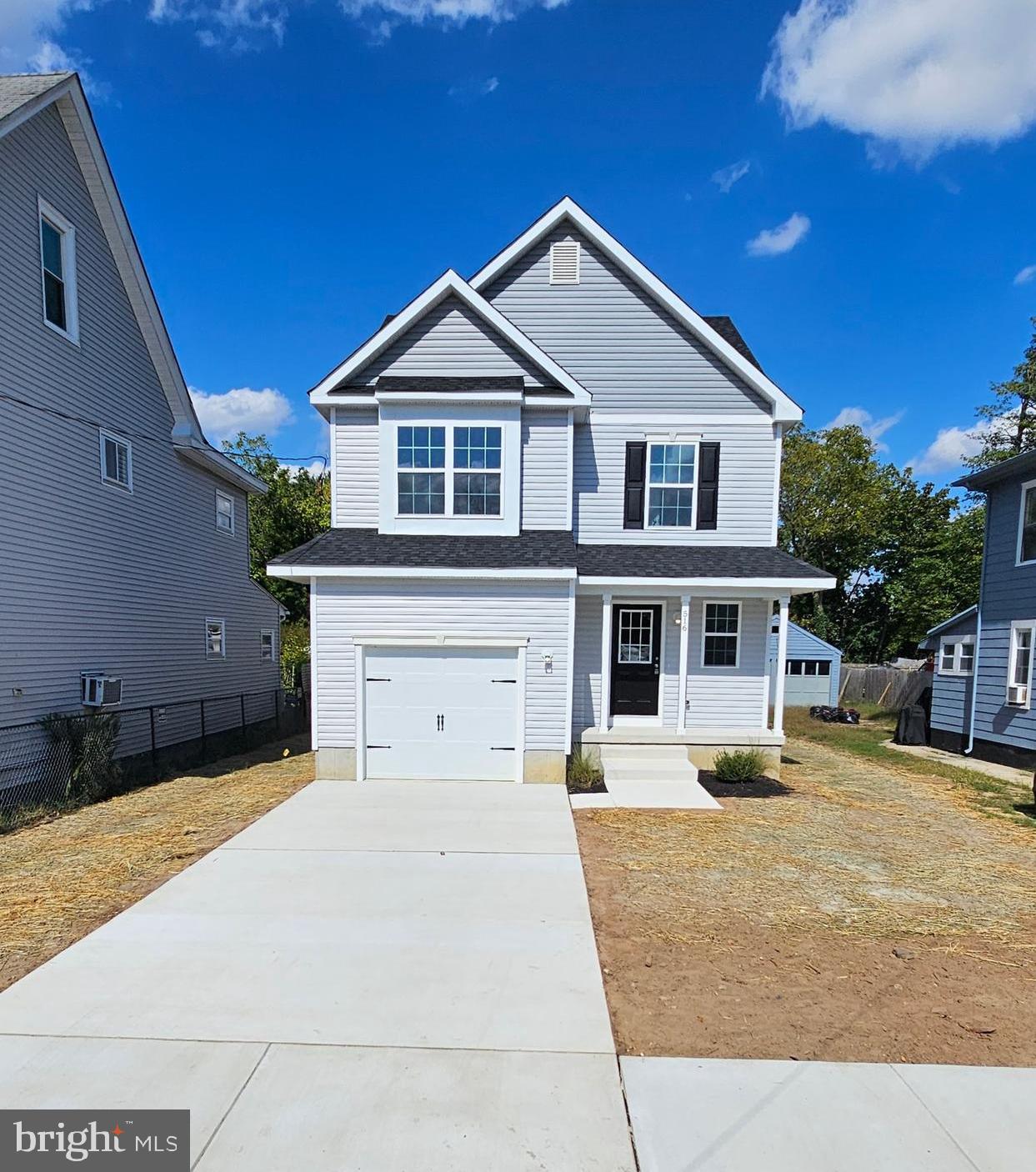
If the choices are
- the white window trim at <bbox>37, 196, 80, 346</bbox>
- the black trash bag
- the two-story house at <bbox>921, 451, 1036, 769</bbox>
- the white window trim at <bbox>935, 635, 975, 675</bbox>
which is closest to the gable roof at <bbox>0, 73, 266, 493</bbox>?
the white window trim at <bbox>37, 196, 80, 346</bbox>

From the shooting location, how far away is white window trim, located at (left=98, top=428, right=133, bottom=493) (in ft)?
33.3

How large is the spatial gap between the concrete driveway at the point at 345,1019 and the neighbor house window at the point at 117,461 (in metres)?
7.45

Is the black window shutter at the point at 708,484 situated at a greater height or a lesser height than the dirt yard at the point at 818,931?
greater

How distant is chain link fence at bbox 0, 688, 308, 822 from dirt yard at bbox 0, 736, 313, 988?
0.49m

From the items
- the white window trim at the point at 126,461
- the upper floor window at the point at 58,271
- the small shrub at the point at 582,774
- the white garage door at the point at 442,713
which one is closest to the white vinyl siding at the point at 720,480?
the white garage door at the point at 442,713

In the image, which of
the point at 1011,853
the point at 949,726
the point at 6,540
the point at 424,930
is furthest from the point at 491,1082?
the point at 949,726

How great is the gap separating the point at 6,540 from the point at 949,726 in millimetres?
17693

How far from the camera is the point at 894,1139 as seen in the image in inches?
108

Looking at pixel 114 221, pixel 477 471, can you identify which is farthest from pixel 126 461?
pixel 477 471

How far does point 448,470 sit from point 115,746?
6.67m

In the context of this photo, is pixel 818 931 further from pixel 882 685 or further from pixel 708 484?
pixel 882 685

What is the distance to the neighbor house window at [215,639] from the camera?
13648 mm

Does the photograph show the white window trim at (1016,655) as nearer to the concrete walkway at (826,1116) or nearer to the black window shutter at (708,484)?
the black window shutter at (708,484)

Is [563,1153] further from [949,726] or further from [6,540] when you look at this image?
[949,726]
